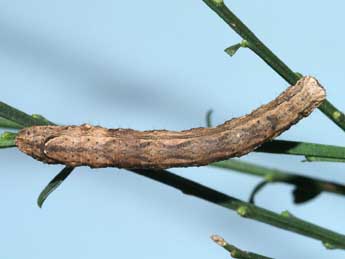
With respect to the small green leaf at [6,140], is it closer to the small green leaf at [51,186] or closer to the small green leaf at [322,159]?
the small green leaf at [51,186]

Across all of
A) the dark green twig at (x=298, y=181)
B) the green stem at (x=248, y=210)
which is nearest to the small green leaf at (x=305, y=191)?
the dark green twig at (x=298, y=181)

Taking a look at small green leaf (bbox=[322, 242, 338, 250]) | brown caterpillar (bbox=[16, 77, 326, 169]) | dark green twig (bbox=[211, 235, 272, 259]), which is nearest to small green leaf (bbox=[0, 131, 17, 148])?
brown caterpillar (bbox=[16, 77, 326, 169])

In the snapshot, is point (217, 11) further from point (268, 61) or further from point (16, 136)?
point (16, 136)

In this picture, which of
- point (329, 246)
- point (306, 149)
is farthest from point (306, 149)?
point (329, 246)

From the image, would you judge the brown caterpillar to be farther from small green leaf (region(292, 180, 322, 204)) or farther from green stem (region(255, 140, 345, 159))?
small green leaf (region(292, 180, 322, 204))

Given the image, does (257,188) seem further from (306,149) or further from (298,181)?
(306,149)
